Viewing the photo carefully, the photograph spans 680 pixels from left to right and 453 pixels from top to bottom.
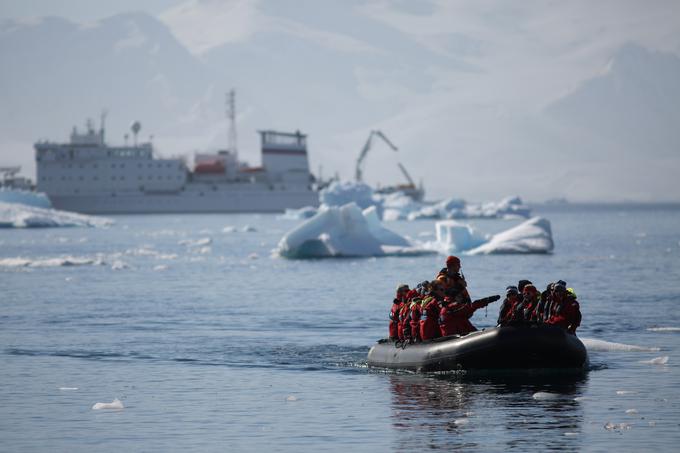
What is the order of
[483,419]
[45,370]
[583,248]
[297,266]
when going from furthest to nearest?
[583,248] < [297,266] < [45,370] < [483,419]

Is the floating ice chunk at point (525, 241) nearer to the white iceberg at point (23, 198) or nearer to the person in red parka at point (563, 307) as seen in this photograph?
the person in red parka at point (563, 307)

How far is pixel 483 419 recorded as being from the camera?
19.7 metres

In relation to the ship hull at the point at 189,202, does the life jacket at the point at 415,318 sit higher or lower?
lower

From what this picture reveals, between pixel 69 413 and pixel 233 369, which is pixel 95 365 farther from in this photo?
pixel 69 413

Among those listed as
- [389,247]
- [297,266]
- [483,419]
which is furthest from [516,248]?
[483,419]

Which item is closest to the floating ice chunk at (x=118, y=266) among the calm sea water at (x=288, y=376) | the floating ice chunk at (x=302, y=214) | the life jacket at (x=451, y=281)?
the calm sea water at (x=288, y=376)

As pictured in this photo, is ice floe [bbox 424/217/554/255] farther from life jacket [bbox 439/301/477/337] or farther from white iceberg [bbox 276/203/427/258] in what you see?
life jacket [bbox 439/301/477/337]

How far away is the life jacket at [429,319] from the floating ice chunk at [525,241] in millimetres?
40225

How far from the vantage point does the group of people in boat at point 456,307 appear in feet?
75.9

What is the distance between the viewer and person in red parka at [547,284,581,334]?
24172mm

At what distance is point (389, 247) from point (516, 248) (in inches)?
265

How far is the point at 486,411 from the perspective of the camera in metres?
20.4

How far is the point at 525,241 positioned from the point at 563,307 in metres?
41.7

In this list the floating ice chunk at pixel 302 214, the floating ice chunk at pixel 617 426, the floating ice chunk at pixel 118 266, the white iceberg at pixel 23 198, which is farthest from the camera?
the floating ice chunk at pixel 302 214
